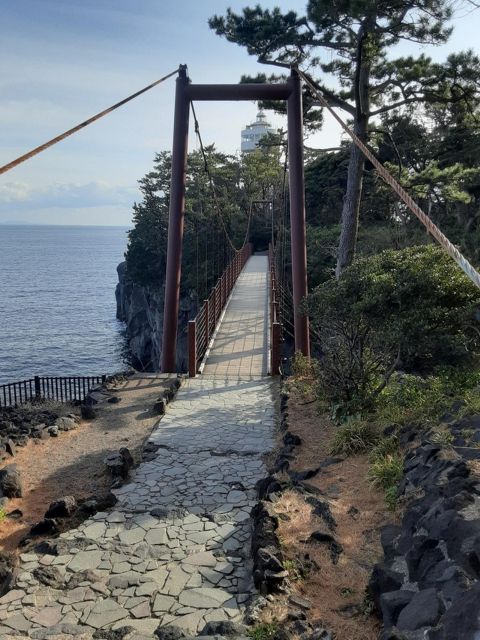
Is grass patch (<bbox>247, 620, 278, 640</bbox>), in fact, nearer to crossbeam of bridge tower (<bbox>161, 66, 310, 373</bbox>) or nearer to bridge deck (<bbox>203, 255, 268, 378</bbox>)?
bridge deck (<bbox>203, 255, 268, 378</bbox>)

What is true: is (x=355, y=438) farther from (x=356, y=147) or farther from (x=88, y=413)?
(x=356, y=147)

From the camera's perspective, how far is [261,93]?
34.8ft

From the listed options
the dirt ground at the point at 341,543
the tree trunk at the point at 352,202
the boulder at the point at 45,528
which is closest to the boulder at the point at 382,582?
the dirt ground at the point at 341,543

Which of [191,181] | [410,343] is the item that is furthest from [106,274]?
[410,343]

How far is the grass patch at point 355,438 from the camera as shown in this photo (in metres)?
5.58

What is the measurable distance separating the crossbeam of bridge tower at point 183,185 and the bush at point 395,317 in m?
3.49

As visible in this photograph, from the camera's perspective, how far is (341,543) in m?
3.87

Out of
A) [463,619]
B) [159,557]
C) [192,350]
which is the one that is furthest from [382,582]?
[192,350]

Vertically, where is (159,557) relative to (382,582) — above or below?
below

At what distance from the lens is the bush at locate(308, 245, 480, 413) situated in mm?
5336

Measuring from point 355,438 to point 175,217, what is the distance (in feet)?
21.0

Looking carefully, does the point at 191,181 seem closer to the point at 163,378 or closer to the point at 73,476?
the point at 163,378

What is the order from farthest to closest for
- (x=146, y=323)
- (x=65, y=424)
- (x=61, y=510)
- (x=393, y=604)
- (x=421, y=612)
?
(x=146, y=323) < (x=65, y=424) < (x=61, y=510) < (x=393, y=604) < (x=421, y=612)

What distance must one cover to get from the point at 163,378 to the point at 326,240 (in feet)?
41.6
